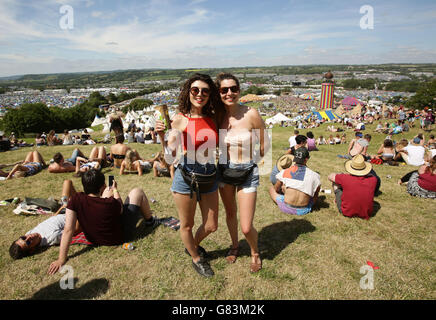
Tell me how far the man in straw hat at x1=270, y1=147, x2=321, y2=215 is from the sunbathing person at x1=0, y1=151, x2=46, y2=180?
831 cm

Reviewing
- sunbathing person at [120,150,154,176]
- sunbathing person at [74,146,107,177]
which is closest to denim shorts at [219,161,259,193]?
sunbathing person at [120,150,154,176]

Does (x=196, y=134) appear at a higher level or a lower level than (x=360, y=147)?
higher

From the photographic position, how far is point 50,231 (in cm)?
388

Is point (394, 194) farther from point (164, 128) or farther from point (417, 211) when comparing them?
point (164, 128)

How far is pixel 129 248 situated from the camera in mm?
3773

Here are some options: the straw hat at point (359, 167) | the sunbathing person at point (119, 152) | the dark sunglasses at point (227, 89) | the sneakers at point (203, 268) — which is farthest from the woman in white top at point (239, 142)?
the sunbathing person at point (119, 152)

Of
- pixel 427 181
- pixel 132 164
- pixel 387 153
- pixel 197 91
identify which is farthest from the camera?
pixel 387 153

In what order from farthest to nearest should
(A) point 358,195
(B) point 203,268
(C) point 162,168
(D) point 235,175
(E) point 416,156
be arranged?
1. (E) point 416,156
2. (C) point 162,168
3. (A) point 358,195
4. (B) point 203,268
5. (D) point 235,175

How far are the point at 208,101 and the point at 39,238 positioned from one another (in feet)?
11.6

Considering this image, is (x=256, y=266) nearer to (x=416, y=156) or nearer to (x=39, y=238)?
(x=39, y=238)

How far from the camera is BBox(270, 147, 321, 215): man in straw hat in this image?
4656 mm

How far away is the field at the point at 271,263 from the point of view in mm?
2967

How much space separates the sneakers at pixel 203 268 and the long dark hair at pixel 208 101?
2036 millimetres

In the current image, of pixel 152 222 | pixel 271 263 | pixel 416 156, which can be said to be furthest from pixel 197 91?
pixel 416 156
